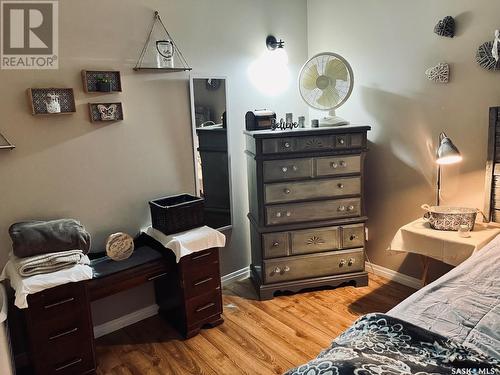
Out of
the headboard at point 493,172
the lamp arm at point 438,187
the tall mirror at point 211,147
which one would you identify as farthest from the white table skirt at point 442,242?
the tall mirror at point 211,147

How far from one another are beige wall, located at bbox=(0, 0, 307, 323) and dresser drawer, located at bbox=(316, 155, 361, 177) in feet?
2.20

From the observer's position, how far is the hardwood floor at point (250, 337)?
2199mm

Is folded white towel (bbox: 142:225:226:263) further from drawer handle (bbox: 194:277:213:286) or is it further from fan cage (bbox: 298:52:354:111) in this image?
fan cage (bbox: 298:52:354:111)

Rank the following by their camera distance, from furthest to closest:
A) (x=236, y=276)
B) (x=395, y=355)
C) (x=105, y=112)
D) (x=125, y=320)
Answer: (x=236, y=276), (x=125, y=320), (x=105, y=112), (x=395, y=355)

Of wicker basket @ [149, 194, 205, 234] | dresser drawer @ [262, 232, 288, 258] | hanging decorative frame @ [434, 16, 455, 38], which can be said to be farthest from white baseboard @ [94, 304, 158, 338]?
hanging decorative frame @ [434, 16, 455, 38]

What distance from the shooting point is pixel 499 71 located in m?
2.30

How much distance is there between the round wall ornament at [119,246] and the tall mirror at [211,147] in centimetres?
70

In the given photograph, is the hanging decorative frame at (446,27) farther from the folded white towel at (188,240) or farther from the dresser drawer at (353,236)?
the folded white towel at (188,240)

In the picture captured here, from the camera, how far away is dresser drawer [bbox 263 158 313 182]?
2.69 meters

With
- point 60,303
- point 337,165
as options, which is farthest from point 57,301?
Result: point 337,165

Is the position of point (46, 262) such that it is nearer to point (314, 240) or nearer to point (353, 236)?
point (314, 240)

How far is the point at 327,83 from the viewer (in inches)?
116

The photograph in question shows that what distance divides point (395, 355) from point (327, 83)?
2.26 m

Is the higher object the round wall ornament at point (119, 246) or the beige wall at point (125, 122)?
the beige wall at point (125, 122)
